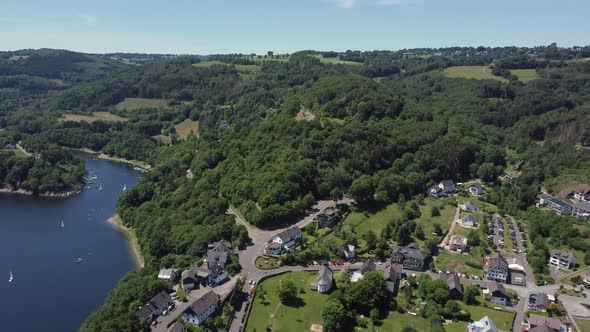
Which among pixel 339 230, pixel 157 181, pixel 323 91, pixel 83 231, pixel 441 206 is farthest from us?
pixel 323 91

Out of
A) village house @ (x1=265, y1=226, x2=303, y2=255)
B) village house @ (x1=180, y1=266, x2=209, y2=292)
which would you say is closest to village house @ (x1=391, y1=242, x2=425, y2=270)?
village house @ (x1=265, y1=226, x2=303, y2=255)

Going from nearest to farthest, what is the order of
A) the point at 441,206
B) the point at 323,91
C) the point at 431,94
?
the point at 441,206
the point at 323,91
the point at 431,94

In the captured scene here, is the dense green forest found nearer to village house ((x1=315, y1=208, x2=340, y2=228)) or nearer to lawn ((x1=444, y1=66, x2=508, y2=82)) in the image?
village house ((x1=315, y1=208, x2=340, y2=228))

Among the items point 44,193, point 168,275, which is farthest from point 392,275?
point 44,193

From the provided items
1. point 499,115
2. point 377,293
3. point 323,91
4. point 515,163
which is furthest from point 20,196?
point 499,115

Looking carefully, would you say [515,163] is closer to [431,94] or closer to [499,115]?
[499,115]

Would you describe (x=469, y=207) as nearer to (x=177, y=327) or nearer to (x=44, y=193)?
(x=177, y=327)

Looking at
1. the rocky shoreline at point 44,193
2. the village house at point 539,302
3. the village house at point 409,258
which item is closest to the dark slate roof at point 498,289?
the village house at point 539,302

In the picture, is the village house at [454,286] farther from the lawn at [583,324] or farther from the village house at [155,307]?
the village house at [155,307]
